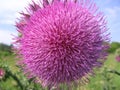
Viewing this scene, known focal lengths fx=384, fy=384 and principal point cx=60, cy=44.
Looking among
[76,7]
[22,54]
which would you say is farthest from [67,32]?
[22,54]

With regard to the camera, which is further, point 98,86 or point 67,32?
point 98,86

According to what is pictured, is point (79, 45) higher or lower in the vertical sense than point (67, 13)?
lower

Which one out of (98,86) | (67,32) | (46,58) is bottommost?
(98,86)

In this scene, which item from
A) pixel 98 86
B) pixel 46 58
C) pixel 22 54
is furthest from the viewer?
pixel 98 86

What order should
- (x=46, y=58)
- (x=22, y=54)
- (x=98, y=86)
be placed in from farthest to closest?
(x=98, y=86) → (x=22, y=54) → (x=46, y=58)

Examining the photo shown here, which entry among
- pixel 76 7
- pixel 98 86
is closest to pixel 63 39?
pixel 76 7

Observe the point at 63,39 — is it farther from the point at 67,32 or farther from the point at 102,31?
the point at 102,31
